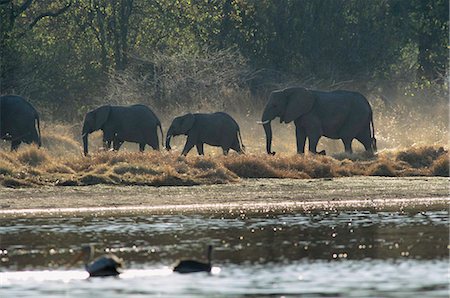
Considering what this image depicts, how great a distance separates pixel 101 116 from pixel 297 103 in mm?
5555

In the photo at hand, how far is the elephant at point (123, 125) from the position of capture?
4125cm

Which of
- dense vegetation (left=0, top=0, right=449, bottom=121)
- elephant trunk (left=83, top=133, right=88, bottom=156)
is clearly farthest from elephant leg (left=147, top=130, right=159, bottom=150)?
dense vegetation (left=0, top=0, right=449, bottom=121)

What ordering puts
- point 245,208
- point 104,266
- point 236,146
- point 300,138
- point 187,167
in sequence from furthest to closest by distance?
point 236,146 < point 300,138 < point 187,167 < point 245,208 < point 104,266

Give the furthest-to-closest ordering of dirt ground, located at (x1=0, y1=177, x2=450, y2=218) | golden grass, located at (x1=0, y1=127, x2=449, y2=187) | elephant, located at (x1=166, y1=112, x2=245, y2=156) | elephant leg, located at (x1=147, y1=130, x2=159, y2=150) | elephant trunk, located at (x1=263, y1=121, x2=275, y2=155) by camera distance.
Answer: elephant leg, located at (x1=147, y1=130, x2=159, y2=150) → elephant, located at (x1=166, y1=112, x2=245, y2=156) → elephant trunk, located at (x1=263, y1=121, x2=275, y2=155) → golden grass, located at (x1=0, y1=127, x2=449, y2=187) → dirt ground, located at (x1=0, y1=177, x2=450, y2=218)

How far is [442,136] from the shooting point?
→ 43.6m

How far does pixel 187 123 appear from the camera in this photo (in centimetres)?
4075

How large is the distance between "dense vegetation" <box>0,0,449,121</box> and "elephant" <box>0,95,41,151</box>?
10243 millimetres

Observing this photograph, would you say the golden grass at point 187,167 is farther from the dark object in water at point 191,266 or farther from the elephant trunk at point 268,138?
the dark object in water at point 191,266

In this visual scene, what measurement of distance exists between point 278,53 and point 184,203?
Result: 95.7ft

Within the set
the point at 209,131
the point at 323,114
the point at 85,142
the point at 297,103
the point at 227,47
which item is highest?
the point at 227,47

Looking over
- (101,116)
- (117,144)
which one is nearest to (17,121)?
(101,116)

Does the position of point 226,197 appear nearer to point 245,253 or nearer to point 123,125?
point 245,253

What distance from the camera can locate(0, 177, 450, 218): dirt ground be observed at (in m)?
27.3

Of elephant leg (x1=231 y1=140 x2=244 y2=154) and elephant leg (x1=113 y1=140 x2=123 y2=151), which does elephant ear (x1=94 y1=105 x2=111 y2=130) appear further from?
elephant leg (x1=231 y1=140 x2=244 y2=154)
